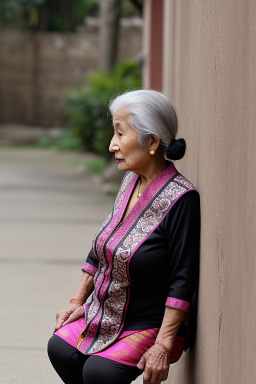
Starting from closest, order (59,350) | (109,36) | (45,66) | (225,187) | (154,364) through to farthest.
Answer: (225,187), (154,364), (59,350), (109,36), (45,66)

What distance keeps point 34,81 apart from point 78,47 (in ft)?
5.87

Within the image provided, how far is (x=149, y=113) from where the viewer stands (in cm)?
270

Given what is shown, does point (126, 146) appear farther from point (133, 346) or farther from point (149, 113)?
point (133, 346)

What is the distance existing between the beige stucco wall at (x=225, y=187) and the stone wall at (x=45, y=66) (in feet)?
69.0

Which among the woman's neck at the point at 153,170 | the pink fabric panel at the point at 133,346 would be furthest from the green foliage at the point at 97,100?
the pink fabric panel at the point at 133,346

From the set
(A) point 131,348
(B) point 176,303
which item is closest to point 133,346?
(A) point 131,348

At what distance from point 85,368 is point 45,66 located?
21751 millimetres

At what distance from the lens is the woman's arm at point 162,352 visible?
2480 millimetres

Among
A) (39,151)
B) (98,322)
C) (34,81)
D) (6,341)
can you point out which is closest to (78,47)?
(34,81)

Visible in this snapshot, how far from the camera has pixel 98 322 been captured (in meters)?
2.75

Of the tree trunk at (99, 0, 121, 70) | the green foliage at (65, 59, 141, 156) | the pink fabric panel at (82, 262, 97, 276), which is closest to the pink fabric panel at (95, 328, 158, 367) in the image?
the pink fabric panel at (82, 262, 97, 276)

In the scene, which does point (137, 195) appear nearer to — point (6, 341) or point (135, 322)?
point (135, 322)

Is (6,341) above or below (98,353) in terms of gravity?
below

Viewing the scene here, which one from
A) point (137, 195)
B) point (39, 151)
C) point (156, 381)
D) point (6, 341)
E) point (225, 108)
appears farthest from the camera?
point (39, 151)
